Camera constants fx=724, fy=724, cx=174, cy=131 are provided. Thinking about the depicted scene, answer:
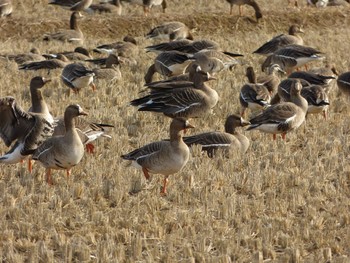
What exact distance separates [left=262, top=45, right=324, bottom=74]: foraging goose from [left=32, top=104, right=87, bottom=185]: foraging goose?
8001 mm

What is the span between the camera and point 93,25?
2428 centimetres

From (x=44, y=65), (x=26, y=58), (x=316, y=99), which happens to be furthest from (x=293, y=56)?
(x=26, y=58)

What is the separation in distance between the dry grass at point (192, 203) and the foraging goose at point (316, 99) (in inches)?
9.9

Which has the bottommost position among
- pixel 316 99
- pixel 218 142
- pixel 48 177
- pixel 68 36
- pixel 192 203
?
pixel 68 36

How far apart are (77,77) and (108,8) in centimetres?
1149

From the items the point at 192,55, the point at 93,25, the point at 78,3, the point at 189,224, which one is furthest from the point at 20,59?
the point at 189,224

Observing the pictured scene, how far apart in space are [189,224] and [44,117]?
3.35m

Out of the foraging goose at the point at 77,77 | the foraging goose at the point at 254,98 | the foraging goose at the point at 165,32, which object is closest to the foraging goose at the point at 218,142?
the foraging goose at the point at 254,98

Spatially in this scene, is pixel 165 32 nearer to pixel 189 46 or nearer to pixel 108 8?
pixel 189 46

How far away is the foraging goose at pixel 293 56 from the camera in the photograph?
54.0ft

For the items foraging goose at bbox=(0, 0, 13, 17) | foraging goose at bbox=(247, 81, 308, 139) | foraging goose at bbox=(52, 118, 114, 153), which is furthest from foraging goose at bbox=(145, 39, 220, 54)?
foraging goose at bbox=(0, 0, 13, 17)

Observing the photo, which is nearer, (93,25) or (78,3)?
(93,25)

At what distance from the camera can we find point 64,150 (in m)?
9.41

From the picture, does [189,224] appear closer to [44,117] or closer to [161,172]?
[161,172]
